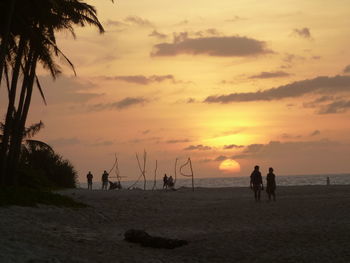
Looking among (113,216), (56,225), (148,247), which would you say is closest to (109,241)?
(148,247)

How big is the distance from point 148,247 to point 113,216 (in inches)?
279

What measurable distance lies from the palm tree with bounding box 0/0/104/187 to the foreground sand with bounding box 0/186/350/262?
6.05 metres

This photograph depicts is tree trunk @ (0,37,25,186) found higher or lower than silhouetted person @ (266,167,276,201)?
higher

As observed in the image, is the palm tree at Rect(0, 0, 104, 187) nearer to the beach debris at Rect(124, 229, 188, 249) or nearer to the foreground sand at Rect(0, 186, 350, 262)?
the foreground sand at Rect(0, 186, 350, 262)

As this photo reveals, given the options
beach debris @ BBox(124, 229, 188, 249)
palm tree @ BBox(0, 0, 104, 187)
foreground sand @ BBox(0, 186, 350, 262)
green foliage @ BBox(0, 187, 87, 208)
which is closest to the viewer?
foreground sand @ BBox(0, 186, 350, 262)

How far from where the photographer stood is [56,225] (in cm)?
1543

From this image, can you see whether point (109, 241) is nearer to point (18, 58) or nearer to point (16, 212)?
point (16, 212)

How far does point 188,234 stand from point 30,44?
12954 millimetres

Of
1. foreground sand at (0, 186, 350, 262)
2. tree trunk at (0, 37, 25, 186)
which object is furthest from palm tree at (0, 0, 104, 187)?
foreground sand at (0, 186, 350, 262)

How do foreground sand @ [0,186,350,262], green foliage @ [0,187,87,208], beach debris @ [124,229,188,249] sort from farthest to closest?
green foliage @ [0,187,87,208], beach debris @ [124,229,188,249], foreground sand @ [0,186,350,262]

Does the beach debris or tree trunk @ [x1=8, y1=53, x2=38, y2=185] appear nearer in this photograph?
the beach debris

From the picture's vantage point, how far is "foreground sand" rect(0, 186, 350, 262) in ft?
36.0

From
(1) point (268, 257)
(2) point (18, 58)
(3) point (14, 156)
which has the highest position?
(2) point (18, 58)

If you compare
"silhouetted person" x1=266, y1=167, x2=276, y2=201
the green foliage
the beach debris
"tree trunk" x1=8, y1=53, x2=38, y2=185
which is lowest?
the beach debris
